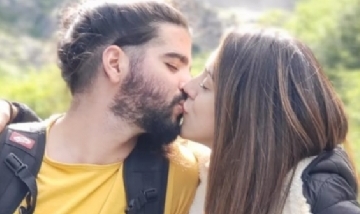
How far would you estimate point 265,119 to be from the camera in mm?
1969

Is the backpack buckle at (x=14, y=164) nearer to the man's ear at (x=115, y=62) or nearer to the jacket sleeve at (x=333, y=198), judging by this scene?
the man's ear at (x=115, y=62)

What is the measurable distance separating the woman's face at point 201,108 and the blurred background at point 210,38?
259 mm

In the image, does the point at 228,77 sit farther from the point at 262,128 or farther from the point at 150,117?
the point at 150,117

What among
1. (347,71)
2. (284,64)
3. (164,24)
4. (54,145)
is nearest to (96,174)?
(54,145)

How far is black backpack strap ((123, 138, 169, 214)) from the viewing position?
2.14 meters

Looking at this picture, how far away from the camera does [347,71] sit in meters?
13.0

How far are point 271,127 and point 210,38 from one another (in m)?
30.9

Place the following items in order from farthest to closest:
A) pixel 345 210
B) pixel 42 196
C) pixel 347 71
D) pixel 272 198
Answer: pixel 347 71 → pixel 42 196 → pixel 272 198 → pixel 345 210

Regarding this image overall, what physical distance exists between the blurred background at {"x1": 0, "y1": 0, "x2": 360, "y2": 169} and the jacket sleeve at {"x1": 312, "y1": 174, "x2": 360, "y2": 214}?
0.25m

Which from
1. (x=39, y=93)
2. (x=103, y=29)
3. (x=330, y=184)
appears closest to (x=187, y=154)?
(x=103, y=29)

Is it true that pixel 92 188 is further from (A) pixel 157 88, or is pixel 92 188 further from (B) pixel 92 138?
(A) pixel 157 88

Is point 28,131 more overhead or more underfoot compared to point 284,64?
Answer: more underfoot

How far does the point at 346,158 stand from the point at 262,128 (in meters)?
0.24

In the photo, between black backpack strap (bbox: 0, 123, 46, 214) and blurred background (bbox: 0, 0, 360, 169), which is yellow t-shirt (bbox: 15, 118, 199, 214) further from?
blurred background (bbox: 0, 0, 360, 169)
